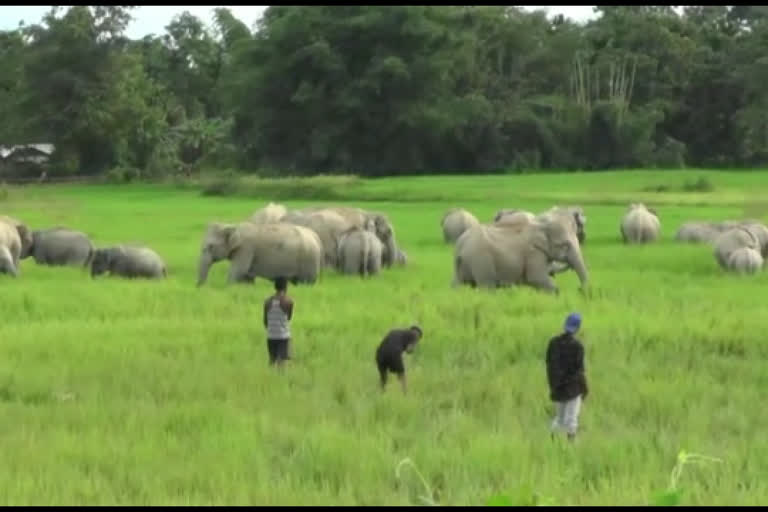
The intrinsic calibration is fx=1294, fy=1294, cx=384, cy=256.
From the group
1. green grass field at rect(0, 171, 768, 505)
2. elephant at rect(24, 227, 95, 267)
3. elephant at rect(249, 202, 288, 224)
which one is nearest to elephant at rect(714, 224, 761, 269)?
green grass field at rect(0, 171, 768, 505)

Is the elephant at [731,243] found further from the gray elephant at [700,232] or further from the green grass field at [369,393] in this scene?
the gray elephant at [700,232]

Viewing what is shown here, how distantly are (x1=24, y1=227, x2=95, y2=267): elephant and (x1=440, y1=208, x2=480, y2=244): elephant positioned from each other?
7.84 m

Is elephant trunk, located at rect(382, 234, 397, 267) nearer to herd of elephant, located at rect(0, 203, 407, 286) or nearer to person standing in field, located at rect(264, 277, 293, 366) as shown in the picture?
herd of elephant, located at rect(0, 203, 407, 286)

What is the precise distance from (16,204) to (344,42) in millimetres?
25768

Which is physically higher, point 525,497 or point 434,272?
point 525,497

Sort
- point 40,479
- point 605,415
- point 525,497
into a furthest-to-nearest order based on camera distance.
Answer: point 605,415, point 40,479, point 525,497

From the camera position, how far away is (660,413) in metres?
9.65

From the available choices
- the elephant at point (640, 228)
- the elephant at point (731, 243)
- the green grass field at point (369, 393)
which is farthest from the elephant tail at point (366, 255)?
the elephant at point (640, 228)

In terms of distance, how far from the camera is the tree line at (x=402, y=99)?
61500 mm

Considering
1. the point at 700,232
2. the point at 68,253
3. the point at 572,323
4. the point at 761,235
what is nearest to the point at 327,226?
the point at 68,253

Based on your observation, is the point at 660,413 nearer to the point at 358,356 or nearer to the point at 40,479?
the point at 358,356

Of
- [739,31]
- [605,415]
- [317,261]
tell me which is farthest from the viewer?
[739,31]

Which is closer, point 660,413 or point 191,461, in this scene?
point 191,461

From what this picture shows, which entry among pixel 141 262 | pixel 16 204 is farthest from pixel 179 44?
pixel 141 262
